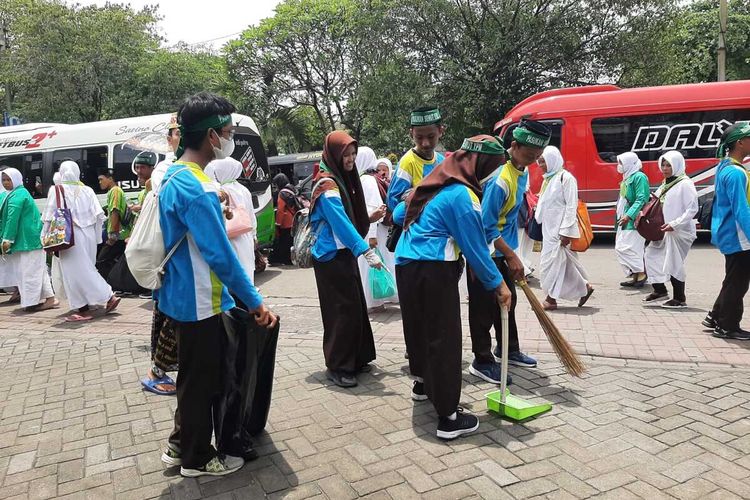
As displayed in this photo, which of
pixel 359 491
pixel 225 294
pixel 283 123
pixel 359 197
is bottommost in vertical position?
pixel 359 491

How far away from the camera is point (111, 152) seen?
10227 mm

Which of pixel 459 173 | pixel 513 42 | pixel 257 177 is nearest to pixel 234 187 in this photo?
pixel 459 173

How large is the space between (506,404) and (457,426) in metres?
0.40

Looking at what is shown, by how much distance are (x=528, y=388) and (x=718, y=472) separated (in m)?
1.32

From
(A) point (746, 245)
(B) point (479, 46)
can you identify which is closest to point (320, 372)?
(A) point (746, 245)

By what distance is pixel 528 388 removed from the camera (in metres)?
3.96

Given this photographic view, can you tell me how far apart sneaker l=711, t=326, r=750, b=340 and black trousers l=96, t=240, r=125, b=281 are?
720 centimetres

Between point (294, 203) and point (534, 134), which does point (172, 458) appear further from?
point (294, 203)

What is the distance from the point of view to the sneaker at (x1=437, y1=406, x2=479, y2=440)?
321 cm

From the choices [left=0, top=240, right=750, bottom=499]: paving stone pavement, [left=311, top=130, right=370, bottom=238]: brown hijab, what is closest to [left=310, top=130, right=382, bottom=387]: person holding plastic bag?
[left=311, top=130, right=370, bottom=238]: brown hijab

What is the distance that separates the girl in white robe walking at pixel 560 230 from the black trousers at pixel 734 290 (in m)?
Result: 1.34

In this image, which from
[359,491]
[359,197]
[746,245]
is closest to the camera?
[359,491]

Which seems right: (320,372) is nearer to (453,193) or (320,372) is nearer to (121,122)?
(453,193)

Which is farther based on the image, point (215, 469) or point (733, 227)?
point (733, 227)
